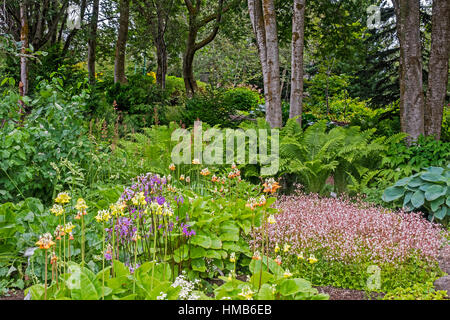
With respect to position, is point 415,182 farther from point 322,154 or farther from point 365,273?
point 365,273

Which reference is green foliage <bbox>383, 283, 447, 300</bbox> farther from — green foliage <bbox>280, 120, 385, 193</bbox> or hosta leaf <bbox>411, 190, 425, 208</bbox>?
green foliage <bbox>280, 120, 385, 193</bbox>

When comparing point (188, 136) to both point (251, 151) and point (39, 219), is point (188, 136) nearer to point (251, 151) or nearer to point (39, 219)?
point (251, 151)

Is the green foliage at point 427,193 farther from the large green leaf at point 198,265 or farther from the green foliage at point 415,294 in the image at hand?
the large green leaf at point 198,265

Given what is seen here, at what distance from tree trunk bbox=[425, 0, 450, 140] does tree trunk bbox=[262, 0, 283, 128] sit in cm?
231

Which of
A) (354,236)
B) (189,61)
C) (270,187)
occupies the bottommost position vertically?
(354,236)

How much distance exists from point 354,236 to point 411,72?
3.83 meters

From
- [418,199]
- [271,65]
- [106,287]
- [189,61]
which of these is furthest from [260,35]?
[189,61]

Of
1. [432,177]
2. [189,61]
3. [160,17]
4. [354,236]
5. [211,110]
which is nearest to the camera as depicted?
[354,236]

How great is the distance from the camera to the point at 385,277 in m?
2.89

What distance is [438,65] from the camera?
19.7ft

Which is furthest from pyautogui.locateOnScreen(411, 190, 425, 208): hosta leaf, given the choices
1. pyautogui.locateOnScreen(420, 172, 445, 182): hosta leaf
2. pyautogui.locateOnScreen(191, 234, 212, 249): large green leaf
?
pyautogui.locateOnScreen(191, 234, 212, 249): large green leaf

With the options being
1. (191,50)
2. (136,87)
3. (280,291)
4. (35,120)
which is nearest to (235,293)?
(280,291)

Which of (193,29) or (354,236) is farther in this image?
(193,29)

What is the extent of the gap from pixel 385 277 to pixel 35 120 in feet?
11.6
